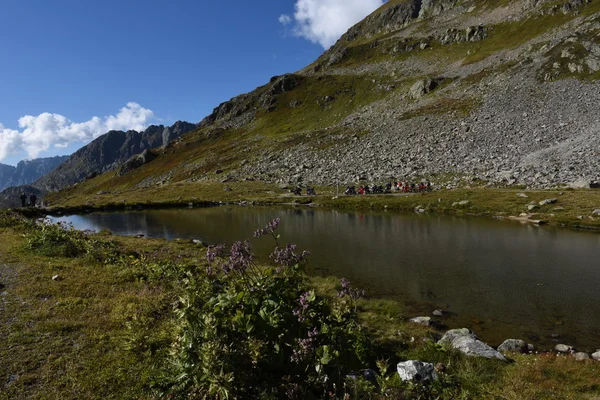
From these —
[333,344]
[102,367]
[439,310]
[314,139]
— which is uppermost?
[314,139]

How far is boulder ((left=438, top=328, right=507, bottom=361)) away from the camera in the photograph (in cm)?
1065

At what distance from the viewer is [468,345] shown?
1116cm

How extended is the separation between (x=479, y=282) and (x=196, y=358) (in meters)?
18.4

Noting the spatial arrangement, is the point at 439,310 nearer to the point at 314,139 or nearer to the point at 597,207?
the point at 597,207

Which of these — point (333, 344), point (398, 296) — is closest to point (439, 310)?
point (398, 296)

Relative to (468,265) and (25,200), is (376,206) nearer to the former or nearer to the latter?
(468,265)

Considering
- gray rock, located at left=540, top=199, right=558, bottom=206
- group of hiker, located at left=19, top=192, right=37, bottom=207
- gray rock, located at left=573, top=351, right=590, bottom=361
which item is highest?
group of hiker, located at left=19, top=192, right=37, bottom=207

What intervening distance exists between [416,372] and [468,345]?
3.86 meters

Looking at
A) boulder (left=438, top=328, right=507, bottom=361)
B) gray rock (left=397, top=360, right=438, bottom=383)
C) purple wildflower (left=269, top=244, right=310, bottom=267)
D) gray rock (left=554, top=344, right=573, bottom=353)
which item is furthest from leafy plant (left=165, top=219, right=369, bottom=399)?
gray rock (left=554, top=344, right=573, bottom=353)

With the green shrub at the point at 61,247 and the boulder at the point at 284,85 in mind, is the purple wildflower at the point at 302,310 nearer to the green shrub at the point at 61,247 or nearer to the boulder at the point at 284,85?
the green shrub at the point at 61,247

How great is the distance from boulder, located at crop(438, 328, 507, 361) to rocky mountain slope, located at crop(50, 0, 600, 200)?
139ft

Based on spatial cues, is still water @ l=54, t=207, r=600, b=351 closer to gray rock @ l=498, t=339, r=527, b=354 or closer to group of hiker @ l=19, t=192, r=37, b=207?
gray rock @ l=498, t=339, r=527, b=354

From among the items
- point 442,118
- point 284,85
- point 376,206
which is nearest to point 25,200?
point 376,206

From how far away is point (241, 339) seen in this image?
6629 millimetres
